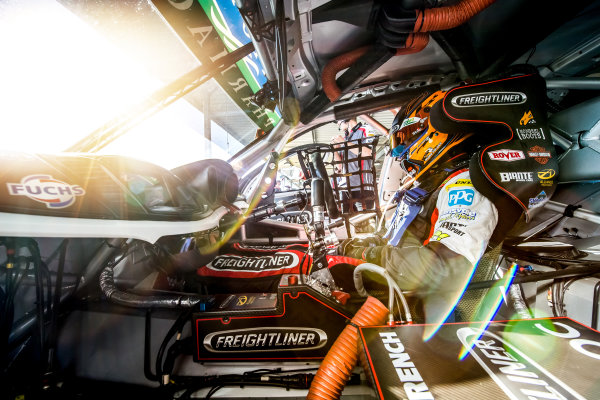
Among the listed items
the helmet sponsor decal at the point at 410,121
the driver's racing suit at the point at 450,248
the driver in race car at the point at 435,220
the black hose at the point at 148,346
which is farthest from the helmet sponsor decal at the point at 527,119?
the black hose at the point at 148,346

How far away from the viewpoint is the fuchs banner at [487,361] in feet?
1.38

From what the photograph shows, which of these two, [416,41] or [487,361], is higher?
[416,41]

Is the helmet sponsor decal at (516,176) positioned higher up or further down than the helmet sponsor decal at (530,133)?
further down

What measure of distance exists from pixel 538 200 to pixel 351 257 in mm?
910

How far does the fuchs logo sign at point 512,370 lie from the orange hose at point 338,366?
11.5 inches

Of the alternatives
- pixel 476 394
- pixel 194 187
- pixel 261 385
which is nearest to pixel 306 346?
pixel 261 385

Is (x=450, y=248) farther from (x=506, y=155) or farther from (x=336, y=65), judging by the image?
(x=336, y=65)

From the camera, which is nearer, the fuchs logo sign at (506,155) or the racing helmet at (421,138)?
the fuchs logo sign at (506,155)

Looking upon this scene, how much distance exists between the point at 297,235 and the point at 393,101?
1678 millimetres

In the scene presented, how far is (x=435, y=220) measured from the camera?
118 centimetres

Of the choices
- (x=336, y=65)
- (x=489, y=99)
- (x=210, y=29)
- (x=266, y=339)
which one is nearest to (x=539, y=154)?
(x=489, y=99)

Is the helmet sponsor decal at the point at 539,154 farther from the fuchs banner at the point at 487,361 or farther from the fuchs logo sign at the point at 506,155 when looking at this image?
the fuchs banner at the point at 487,361

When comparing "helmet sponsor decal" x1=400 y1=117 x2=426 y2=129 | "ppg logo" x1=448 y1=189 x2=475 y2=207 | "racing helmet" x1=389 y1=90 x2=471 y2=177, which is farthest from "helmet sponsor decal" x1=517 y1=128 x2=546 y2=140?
"helmet sponsor decal" x1=400 y1=117 x2=426 y2=129

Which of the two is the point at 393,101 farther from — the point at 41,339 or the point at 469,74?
the point at 41,339
